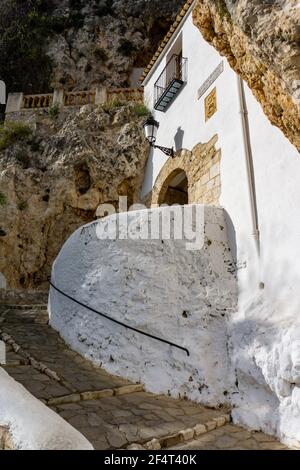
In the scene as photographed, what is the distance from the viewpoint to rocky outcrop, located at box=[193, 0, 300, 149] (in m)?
2.61

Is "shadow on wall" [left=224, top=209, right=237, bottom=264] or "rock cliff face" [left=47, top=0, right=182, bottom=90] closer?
"shadow on wall" [left=224, top=209, right=237, bottom=264]

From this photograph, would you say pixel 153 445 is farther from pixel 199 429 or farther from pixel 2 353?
pixel 2 353

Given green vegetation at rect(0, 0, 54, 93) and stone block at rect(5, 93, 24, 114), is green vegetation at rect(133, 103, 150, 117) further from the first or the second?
green vegetation at rect(0, 0, 54, 93)

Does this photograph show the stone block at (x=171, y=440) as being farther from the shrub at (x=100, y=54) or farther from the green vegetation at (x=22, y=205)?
the shrub at (x=100, y=54)

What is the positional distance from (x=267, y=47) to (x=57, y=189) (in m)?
7.96

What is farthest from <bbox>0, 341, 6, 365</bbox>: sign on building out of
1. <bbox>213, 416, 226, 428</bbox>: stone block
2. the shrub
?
the shrub

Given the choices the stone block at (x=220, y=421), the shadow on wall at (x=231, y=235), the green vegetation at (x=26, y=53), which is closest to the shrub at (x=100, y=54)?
the green vegetation at (x=26, y=53)

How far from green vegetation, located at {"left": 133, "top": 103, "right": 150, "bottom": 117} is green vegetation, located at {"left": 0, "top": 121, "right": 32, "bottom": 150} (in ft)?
12.2

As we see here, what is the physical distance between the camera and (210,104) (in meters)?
6.12

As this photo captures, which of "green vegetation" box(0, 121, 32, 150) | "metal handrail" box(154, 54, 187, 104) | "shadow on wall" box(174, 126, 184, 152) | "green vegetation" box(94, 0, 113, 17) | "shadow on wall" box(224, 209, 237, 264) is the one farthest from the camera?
"green vegetation" box(94, 0, 113, 17)

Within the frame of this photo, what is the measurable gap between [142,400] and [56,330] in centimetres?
246

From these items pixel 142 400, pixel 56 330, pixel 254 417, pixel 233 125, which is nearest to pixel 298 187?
pixel 233 125

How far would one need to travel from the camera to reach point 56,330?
575cm

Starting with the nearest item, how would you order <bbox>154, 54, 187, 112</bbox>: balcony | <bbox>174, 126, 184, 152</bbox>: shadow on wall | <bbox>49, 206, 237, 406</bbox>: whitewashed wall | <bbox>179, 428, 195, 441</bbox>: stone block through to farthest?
<bbox>179, 428, 195, 441</bbox>: stone block → <bbox>49, 206, 237, 406</bbox>: whitewashed wall → <bbox>174, 126, 184, 152</bbox>: shadow on wall → <bbox>154, 54, 187, 112</bbox>: balcony
